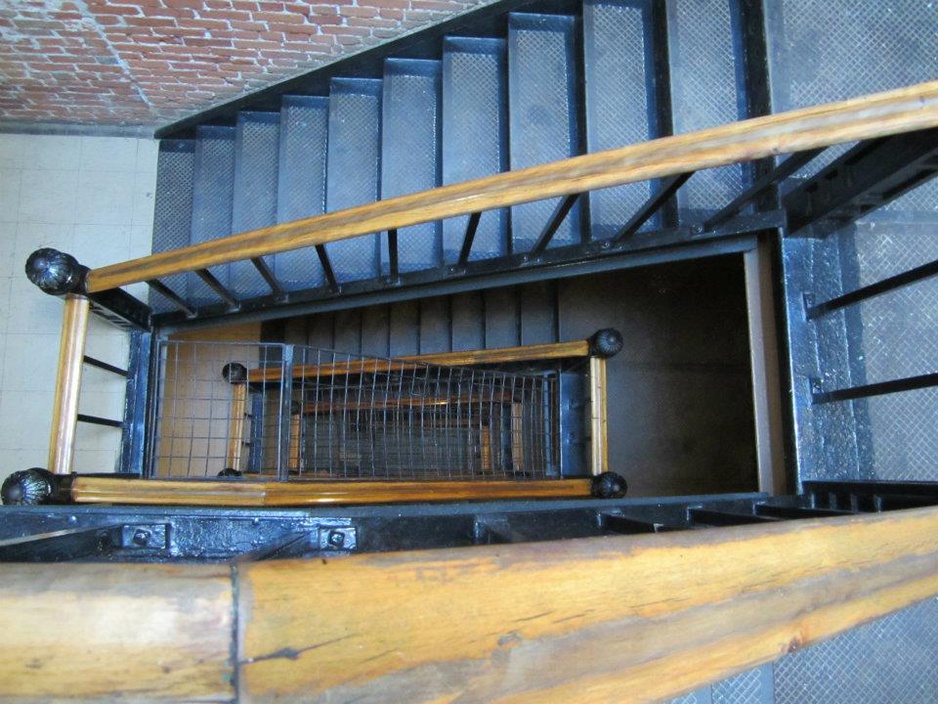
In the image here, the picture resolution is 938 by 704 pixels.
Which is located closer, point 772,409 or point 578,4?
point 772,409

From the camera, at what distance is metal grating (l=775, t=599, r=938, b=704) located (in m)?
1.54

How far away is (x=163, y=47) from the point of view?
2.88 meters

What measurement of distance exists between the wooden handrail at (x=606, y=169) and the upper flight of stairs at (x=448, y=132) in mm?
612

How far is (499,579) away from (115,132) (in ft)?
11.9

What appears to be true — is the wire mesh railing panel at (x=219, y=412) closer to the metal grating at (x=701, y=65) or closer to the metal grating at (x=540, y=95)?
the metal grating at (x=540, y=95)

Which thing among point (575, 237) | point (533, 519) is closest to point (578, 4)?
point (575, 237)

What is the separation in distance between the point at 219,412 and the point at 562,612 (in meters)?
3.69

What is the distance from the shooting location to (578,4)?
281 centimetres

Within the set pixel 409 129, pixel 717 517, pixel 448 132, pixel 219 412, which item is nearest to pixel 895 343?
pixel 717 517

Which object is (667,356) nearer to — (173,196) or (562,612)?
(173,196)

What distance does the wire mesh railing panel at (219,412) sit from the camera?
3.42 m

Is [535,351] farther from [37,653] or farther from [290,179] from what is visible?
[37,653]

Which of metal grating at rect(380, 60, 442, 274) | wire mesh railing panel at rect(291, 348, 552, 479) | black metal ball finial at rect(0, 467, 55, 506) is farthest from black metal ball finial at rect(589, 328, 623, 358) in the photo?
black metal ball finial at rect(0, 467, 55, 506)

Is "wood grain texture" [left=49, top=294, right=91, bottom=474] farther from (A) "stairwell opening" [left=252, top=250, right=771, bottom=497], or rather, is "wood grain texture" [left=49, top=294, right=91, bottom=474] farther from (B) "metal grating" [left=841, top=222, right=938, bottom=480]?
(A) "stairwell opening" [left=252, top=250, right=771, bottom=497]
